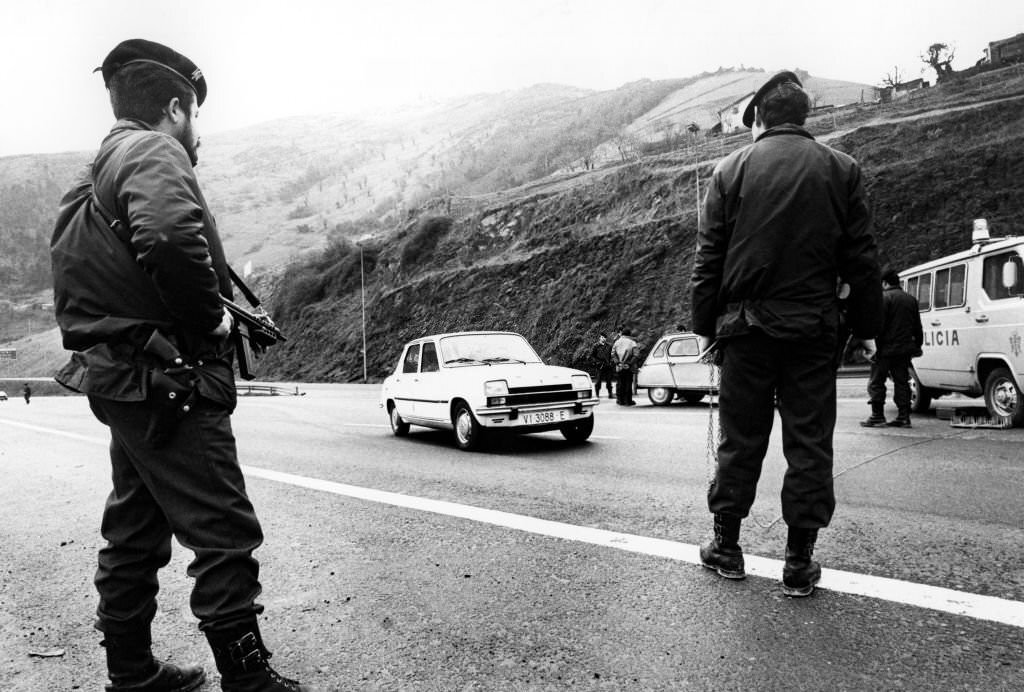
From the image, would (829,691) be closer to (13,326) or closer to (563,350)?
(563,350)

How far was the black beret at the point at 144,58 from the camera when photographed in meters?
2.51

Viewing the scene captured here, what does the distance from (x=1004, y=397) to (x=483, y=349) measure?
6488 millimetres

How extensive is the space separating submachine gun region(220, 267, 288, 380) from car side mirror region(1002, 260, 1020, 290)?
8976mm

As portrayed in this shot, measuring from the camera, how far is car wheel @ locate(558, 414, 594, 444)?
907cm

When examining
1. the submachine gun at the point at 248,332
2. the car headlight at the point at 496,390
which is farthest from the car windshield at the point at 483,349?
the submachine gun at the point at 248,332

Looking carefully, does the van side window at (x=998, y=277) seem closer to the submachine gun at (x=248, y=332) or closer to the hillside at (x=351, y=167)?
the submachine gun at (x=248, y=332)

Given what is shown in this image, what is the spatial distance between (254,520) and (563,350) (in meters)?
28.6

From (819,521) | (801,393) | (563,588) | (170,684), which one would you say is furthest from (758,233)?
(170,684)

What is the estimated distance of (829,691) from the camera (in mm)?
2307

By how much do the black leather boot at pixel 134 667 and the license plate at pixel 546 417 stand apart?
634 cm

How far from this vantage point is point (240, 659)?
219 cm

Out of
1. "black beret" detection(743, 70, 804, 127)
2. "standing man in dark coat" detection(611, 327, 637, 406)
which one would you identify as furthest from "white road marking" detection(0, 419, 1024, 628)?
"standing man in dark coat" detection(611, 327, 637, 406)

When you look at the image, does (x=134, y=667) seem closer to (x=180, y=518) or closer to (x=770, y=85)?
(x=180, y=518)

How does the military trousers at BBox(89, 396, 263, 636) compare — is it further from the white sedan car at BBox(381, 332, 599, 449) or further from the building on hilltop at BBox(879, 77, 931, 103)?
the building on hilltop at BBox(879, 77, 931, 103)
